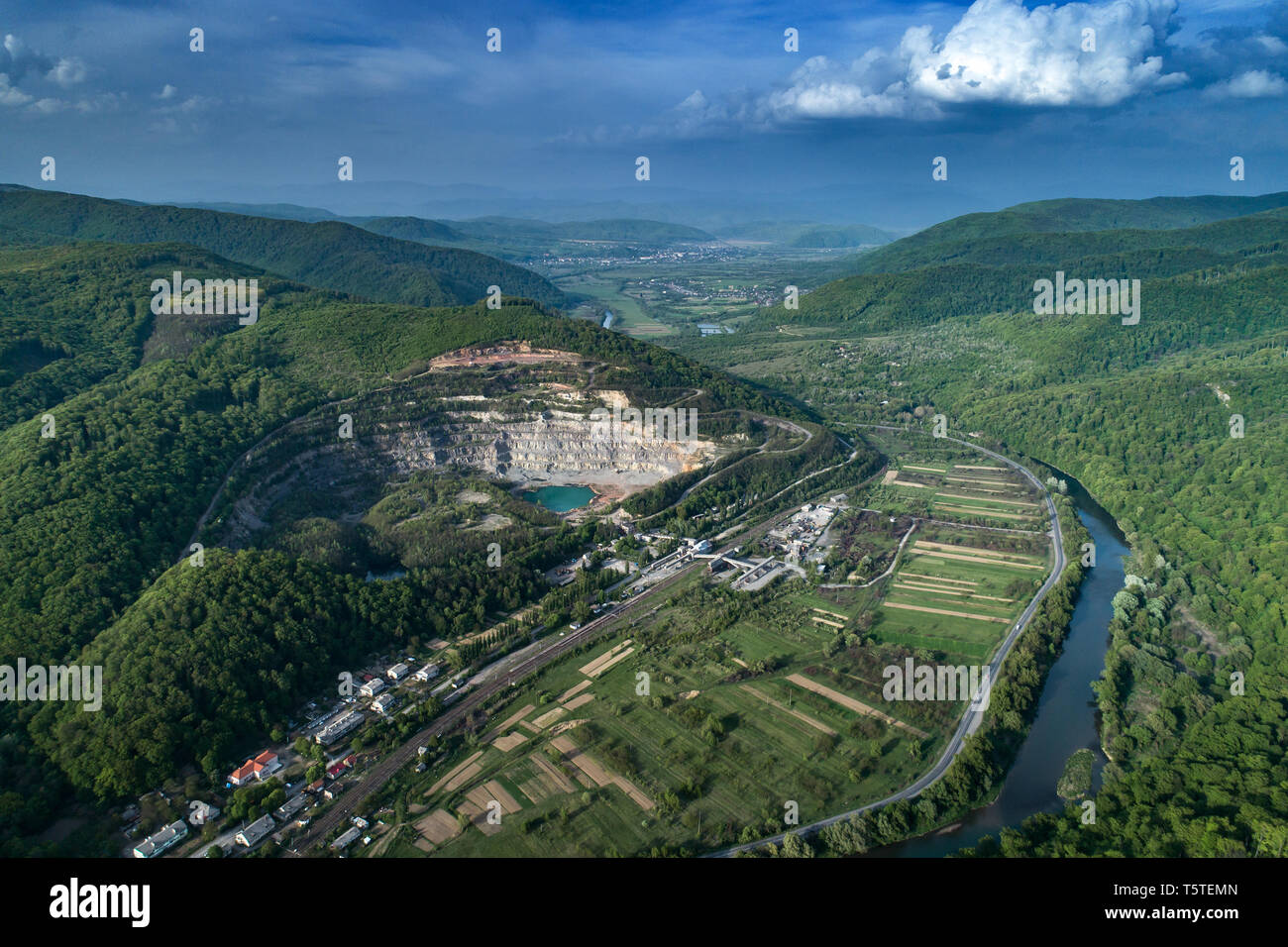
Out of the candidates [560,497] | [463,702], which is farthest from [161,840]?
[560,497]

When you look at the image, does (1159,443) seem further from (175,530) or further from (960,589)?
(175,530)

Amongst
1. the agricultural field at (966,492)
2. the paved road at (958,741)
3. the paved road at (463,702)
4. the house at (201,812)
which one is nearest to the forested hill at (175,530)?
the house at (201,812)

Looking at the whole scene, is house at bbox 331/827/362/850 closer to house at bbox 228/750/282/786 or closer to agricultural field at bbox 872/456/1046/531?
house at bbox 228/750/282/786

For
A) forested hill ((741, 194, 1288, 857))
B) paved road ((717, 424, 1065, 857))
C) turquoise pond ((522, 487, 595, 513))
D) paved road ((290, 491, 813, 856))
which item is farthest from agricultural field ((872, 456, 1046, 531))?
turquoise pond ((522, 487, 595, 513))

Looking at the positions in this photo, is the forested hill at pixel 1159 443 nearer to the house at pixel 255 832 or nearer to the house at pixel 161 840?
the house at pixel 255 832

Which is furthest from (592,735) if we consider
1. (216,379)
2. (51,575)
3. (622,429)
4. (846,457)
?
(216,379)
